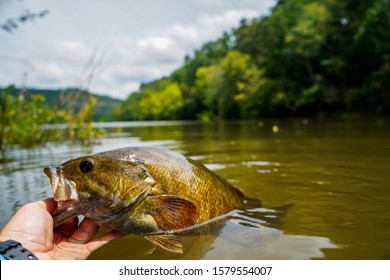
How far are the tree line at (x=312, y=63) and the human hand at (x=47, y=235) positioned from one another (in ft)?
95.0

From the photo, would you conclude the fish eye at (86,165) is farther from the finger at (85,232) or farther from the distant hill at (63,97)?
the distant hill at (63,97)

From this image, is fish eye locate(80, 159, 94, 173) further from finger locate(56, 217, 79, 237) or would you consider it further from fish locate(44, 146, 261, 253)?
finger locate(56, 217, 79, 237)

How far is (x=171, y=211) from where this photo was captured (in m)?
2.51

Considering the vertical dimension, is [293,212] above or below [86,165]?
below

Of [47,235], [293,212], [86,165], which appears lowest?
[293,212]

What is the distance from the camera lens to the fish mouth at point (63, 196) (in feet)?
7.61

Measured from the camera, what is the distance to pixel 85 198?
7.70 feet

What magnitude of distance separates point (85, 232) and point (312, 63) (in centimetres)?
4025

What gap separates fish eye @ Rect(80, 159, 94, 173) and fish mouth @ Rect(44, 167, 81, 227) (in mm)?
121

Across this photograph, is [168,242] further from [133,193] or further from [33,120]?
[33,120]

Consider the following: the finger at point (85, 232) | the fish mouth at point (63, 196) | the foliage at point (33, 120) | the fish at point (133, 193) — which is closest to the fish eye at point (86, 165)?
the fish at point (133, 193)

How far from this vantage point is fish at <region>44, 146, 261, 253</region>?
2352mm

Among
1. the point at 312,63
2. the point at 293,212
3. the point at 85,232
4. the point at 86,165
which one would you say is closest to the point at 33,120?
the point at 85,232
